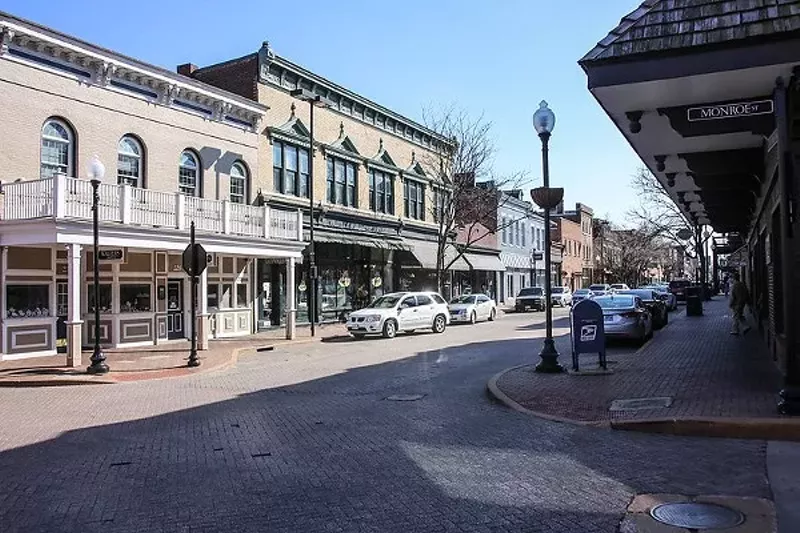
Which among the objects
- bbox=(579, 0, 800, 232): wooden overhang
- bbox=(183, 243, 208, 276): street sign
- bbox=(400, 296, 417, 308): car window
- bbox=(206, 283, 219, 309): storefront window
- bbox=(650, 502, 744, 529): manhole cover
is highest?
bbox=(579, 0, 800, 232): wooden overhang

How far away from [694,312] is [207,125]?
21516 mm

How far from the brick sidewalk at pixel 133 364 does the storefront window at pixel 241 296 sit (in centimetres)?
290

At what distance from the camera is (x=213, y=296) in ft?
81.4

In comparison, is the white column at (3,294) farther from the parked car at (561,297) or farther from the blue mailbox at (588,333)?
the parked car at (561,297)

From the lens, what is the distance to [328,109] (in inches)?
1232

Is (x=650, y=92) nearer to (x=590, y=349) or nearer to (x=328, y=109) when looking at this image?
(x=590, y=349)

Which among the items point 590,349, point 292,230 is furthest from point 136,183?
point 590,349

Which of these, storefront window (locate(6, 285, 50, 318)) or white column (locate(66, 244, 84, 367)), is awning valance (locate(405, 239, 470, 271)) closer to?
storefront window (locate(6, 285, 50, 318))

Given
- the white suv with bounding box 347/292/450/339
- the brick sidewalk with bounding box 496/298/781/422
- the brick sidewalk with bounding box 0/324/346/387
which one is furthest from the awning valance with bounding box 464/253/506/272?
the brick sidewalk with bounding box 496/298/781/422

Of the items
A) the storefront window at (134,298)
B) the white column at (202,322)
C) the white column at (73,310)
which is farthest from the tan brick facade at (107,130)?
the white column at (202,322)

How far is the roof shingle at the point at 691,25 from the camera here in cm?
733

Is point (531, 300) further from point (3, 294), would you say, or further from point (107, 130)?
point (3, 294)

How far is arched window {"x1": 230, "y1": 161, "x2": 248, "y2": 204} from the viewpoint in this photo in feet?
84.4

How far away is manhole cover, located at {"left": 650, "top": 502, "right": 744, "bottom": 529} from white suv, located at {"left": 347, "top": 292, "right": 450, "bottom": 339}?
1935 centimetres
